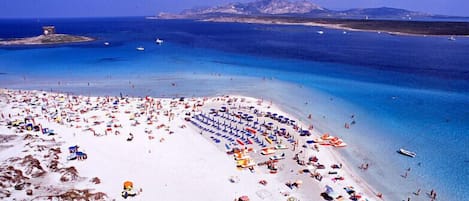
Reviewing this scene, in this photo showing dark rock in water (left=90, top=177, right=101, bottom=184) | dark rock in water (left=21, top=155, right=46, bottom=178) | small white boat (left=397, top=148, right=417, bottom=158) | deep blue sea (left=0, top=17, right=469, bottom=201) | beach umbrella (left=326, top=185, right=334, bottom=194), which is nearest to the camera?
beach umbrella (left=326, top=185, right=334, bottom=194)

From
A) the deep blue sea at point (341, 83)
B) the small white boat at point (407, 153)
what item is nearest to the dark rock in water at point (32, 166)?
the deep blue sea at point (341, 83)

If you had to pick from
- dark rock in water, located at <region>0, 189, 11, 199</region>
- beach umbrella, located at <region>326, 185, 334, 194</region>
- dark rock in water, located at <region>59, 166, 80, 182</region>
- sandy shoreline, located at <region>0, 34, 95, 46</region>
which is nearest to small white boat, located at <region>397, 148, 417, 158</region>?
beach umbrella, located at <region>326, 185, 334, 194</region>

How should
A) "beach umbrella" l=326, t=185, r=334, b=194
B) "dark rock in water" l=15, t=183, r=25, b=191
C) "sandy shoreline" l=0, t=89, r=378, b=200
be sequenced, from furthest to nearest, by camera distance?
"sandy shoreline" l=0, t=89, r=378, b=200
"beach umbrella" l=326, t=185, r=334, b=194
"dark rock in water" l=15, t=183, r=25, b=191

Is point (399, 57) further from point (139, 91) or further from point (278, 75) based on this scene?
point (139, 91)

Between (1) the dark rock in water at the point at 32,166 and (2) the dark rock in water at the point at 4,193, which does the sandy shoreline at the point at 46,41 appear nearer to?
(1) the dark rock in water at the point at 32,166

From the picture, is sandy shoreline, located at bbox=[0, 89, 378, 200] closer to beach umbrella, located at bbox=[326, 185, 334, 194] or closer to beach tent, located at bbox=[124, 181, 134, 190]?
beach tent, located at bbox=[124, 181, 134, 190]

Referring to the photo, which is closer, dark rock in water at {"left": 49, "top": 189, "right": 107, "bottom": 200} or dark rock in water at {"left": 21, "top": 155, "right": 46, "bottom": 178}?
→ dark rock in water at {"left": 49, "top": 189, "right": 107, "bottom": 200}

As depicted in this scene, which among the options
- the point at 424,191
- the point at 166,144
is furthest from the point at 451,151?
the point at 166,144
